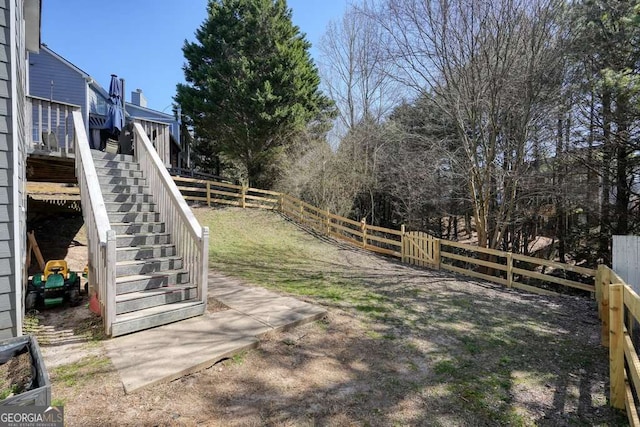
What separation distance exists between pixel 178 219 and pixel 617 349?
4.93 meters

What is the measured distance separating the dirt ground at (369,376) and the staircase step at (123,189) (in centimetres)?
192

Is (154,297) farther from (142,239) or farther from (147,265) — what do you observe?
(142,239)

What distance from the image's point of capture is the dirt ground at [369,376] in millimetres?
2383

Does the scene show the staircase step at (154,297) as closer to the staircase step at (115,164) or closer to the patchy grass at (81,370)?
the patchy grass at (81,370)

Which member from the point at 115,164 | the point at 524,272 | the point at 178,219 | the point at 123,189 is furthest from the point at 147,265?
the point at 524,272

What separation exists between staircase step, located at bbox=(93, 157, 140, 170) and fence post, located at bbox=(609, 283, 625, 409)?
7.03 meters

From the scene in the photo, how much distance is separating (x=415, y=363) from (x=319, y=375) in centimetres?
101

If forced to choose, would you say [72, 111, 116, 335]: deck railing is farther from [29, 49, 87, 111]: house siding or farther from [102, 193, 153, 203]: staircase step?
[29, 49, 87, 111]: house siding

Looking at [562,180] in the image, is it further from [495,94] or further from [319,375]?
[319,375]

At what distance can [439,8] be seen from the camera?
8000 millimetres

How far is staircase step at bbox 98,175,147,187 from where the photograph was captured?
18.3ft

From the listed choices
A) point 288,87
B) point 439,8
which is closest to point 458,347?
point 439,8

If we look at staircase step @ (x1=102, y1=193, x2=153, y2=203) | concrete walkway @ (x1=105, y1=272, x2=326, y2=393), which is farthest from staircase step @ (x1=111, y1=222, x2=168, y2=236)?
concrete walkway @ (x1=105, y1=272, x2=326, y2=393)

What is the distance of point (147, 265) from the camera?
4.29 meters
